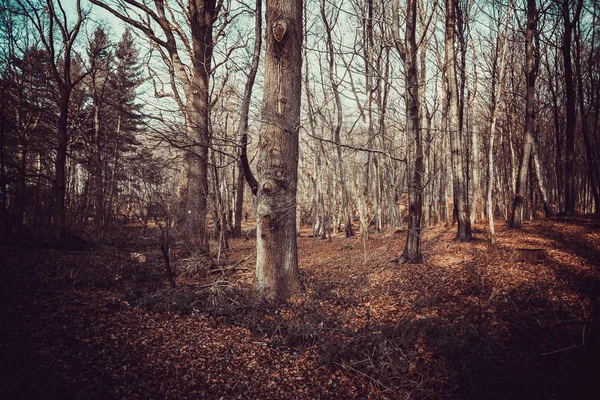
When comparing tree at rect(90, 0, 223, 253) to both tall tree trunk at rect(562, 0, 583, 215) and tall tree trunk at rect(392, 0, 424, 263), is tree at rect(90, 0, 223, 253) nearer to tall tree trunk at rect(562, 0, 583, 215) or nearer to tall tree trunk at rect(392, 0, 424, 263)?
tall tree trunk at rect(392, 0, 424, 263)

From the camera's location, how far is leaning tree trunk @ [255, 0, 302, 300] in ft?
14.9

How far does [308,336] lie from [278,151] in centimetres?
282

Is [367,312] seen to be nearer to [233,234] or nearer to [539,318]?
[539,318]

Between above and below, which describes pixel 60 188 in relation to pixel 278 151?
below

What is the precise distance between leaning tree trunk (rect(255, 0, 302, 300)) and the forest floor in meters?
0.59

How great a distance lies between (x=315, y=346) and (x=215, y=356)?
1.21 metres

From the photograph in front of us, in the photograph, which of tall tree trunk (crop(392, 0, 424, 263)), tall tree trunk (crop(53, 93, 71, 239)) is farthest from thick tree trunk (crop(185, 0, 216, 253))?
tall tree trunk (crop(392, 0, 424, 263))

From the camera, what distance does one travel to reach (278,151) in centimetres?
457

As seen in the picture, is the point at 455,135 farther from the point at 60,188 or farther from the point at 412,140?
the point at 60,188

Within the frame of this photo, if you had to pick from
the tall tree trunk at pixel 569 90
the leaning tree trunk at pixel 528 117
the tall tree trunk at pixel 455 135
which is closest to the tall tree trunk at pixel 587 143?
the tall tree trunk at pixel 569 90

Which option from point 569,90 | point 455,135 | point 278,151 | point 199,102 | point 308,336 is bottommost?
point 308,336

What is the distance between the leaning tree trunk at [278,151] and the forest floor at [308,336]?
0.59 m

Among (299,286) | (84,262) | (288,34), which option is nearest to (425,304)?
(299,286)

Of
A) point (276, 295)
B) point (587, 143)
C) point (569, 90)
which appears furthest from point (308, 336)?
point (587, 143)
